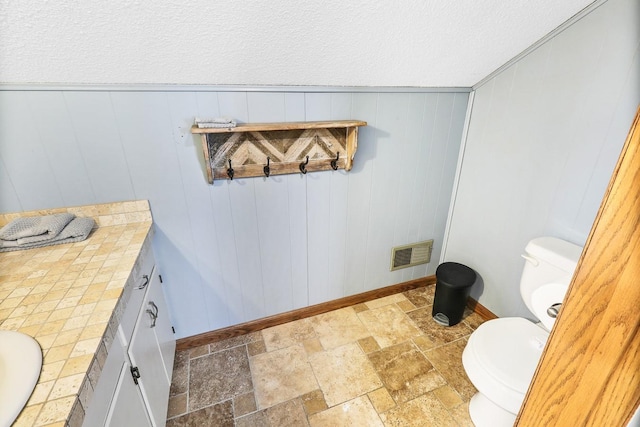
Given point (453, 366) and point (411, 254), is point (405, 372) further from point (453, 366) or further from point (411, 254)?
point (411, 254)

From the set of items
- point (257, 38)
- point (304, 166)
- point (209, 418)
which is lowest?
point (209, 418)

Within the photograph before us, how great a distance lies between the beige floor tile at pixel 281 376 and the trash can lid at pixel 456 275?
1021 mm

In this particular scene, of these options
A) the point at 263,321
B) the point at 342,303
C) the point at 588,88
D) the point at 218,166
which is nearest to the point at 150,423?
the point at 263,321

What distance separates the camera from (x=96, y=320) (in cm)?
87

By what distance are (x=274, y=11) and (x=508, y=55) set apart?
1323 mm

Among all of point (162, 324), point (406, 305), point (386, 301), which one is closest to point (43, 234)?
point (162, 324)

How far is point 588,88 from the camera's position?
1388 millimetres

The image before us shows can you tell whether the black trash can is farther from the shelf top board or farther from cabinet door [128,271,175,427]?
cabinet door [128,271,175,427]

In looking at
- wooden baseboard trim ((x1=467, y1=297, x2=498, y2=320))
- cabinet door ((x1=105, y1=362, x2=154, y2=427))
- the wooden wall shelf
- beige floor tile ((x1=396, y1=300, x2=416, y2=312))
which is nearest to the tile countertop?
cabinet door ((x1=105, y1=362, x2=154, y2=427))

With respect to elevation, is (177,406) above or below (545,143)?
below

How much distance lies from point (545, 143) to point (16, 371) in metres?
2.23

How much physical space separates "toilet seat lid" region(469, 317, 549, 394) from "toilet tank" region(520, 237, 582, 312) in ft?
0.55

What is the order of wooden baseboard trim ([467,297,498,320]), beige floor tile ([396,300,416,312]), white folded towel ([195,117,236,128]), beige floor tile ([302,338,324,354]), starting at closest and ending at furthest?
white folded towel ([195,117,236,128])
beige floor tile ([302,338,324,354])
wooden baseboard trim ([467,297,498,320])
beige floor tile ([396,300,416,312])

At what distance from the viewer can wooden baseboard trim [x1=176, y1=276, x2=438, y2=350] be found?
191 centimetres
